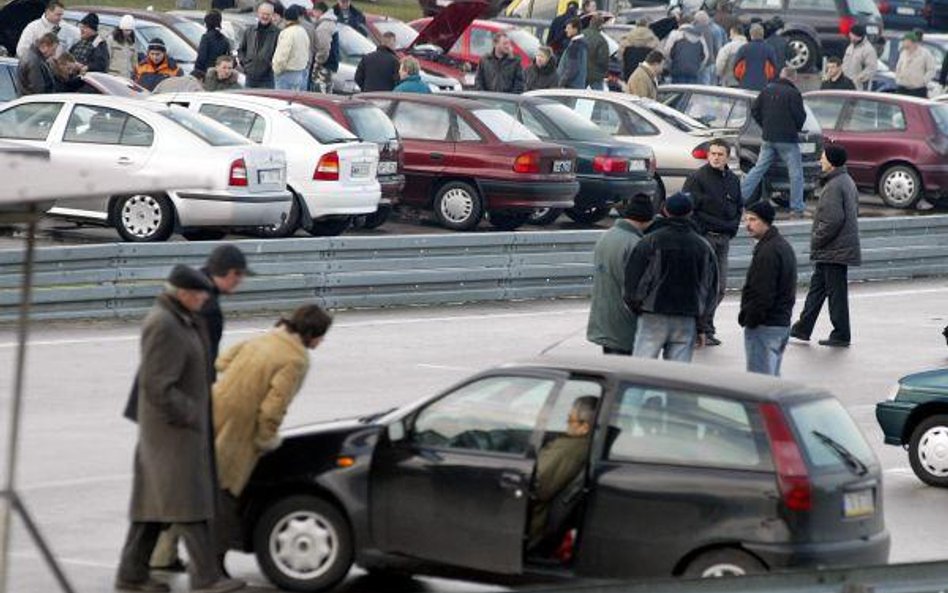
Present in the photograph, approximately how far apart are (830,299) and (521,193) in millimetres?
5851

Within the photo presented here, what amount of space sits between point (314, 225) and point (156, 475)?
14.2 m

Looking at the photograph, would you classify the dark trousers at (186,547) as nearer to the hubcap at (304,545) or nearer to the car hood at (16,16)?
the hubcap at (304,545)

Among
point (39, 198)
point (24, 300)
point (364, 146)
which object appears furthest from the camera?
point (364, 146)

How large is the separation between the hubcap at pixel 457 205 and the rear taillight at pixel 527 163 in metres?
0.66

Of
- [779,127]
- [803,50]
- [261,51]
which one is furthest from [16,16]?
[803,50]

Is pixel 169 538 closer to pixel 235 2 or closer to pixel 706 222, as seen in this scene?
pixel 706 222

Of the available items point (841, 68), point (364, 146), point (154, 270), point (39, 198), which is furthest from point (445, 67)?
point (39, 198)

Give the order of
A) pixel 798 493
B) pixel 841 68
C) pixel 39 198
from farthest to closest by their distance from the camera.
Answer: pixel 841 68 < pixel 798 493 < pixel 39 198

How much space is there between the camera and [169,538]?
37.8ft

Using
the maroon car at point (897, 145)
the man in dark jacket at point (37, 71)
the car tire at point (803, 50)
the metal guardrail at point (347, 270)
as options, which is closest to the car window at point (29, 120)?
the man in dark jacket at point (37, 71)

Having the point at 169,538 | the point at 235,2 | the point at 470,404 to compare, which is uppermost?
the point at 235,2

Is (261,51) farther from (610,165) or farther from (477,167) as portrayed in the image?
(610,165)

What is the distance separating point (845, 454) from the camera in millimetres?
11258

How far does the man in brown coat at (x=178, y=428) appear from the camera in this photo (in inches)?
423
